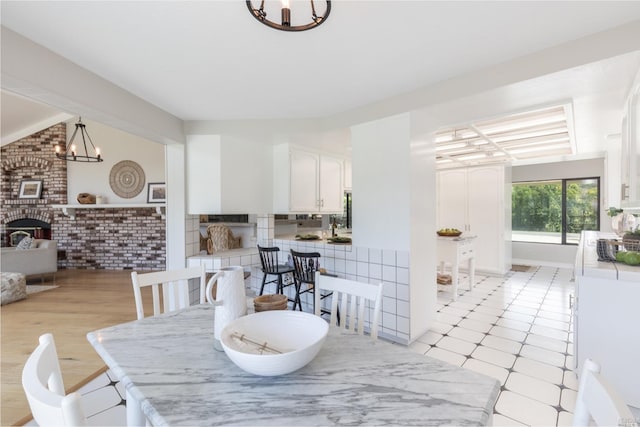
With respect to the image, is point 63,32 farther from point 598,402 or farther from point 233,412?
point 598,402

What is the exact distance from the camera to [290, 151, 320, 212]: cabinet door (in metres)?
3.75

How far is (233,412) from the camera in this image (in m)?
0.77

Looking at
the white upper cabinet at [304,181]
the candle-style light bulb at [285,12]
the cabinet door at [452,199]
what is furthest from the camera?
the cabinet door at [452,199]

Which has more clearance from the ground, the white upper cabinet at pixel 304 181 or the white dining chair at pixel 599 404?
the white upper cabinet at pixel 304 181

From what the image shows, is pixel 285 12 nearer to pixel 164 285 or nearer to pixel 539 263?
pixel 164 285

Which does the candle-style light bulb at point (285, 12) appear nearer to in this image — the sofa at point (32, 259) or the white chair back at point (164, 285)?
the white chair back at point (164, 285)

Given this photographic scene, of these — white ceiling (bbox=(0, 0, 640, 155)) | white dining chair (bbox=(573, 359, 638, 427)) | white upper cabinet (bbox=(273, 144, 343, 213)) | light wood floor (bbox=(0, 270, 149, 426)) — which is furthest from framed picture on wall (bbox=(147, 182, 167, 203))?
white dining chair (bbox=(573, 359, 638, 427))

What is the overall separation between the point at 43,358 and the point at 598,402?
4.59ft

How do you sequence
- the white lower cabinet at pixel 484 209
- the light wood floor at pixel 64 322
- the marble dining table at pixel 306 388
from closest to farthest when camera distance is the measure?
the marble dining table at pixel 306 388 → the light wood floor at pixel 64 322 → the white lower cabinet at pixel 484 209

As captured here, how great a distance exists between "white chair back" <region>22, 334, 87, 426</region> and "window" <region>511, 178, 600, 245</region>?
7.72 m

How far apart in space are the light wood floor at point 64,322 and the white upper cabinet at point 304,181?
236cm

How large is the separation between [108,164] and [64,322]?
4.06 metres

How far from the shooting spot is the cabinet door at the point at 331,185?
4168 millimetres

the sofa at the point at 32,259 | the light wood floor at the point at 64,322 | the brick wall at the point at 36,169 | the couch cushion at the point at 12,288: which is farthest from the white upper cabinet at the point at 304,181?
the brick wall at the point at 36,169
